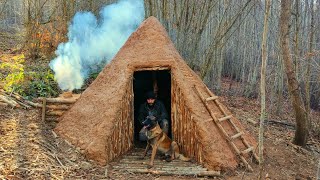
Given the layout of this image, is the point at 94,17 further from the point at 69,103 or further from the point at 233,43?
the point at 233,43

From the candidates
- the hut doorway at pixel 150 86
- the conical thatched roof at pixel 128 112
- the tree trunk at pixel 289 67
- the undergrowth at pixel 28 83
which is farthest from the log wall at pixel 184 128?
the undergrowth at pixel 28 83

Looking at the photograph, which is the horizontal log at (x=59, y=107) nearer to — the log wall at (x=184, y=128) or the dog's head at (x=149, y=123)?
the dog's head at (x=149, y=123)

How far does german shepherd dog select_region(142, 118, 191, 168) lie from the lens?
20.5ft

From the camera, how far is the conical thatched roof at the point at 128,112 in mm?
6191

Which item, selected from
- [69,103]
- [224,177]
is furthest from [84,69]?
[224,177]

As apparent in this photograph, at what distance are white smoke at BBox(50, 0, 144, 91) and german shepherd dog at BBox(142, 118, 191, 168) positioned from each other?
249 inches

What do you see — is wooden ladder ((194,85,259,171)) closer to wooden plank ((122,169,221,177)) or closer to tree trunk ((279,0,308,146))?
wooden plank ((122,169,221,177))

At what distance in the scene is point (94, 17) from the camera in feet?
49.6

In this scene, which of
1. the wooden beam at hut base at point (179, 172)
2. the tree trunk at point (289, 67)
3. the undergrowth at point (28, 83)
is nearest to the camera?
the wooden beam at hut base at point (179, 172)

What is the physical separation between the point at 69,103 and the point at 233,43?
1720cm

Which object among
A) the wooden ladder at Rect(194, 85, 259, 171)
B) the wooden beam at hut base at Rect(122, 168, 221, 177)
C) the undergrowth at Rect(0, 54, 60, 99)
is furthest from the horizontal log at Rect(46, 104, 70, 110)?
the wooden ladder at Rect(194, 85, 259, 171)

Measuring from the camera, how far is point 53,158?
5.64 meters

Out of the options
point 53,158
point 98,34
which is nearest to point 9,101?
point 53,158

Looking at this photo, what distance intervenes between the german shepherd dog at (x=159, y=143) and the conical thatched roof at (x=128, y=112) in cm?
21
